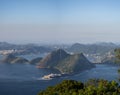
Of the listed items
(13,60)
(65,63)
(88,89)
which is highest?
(13,60)

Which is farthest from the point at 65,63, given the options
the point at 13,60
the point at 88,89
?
the point at 88,89

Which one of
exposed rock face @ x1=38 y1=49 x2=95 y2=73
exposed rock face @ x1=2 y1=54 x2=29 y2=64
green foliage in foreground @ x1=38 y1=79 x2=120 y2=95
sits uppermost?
exposed rock face @ x1=2 y1=54 x2=29 y2=64

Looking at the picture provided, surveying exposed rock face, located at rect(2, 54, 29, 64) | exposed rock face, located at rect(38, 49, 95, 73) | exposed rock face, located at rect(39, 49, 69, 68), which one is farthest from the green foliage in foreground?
exposed rock face, located at rect(2, 54, 29, 64)

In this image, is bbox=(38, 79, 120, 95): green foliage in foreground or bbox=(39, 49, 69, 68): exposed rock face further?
bbox=(39, 49, 69, 68): exposed rock face

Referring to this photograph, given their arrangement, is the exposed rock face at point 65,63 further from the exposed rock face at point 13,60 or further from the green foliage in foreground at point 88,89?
the green foliage in foreground at point 88,89

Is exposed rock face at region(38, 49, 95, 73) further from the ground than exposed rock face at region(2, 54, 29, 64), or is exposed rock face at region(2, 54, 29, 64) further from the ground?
exposed rock face at region(2, 54, 29, 64)

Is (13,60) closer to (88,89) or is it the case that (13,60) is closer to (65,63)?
(65,63)

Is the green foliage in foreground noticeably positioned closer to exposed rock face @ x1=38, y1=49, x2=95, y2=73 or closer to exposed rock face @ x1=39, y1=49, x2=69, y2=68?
exposed rock face @ x1=38, y1=49, x2=95, y2=73

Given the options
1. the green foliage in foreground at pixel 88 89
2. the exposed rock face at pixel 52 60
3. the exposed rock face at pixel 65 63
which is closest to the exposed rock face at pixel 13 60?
the exposed rock face at pixel 52 60

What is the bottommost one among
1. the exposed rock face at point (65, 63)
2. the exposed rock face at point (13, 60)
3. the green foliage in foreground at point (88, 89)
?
the green foliage in foreground at point (88, 89)
